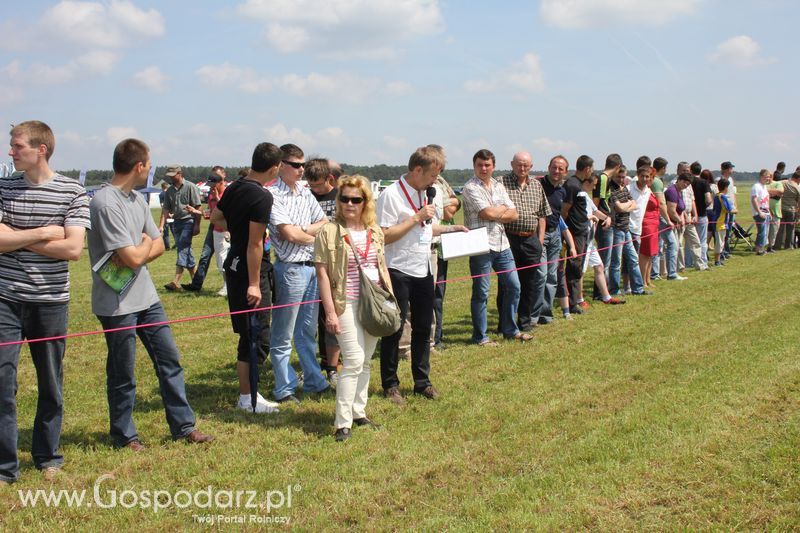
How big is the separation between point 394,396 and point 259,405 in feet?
3.58

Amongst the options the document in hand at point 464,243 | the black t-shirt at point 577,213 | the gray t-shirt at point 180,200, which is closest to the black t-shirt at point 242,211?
the document in hand at point 464,243

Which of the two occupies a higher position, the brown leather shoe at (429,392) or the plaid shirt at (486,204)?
the plaid shirt at (486,204)

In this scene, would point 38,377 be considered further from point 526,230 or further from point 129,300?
point 526,230

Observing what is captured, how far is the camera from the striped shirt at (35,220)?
3887 millimetres

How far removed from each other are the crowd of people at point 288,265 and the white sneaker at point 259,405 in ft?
0.05

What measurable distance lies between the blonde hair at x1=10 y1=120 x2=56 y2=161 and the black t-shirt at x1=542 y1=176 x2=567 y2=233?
600cm

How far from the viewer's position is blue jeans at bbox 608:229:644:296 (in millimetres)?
10633

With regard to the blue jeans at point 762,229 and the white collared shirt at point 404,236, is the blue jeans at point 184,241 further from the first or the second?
the blue jeans at point 762,229

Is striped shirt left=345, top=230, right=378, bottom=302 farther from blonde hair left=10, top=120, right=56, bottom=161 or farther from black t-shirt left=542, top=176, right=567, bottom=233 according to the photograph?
black t-shirt left=542, top=176, right=567, bottom=233

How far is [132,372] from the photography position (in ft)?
14.8

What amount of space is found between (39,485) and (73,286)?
9842 millimetres

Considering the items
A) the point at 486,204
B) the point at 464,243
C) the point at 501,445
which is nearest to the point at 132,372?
the point at 501,445

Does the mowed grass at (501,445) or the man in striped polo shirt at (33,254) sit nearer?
the mowed grass at (501,445)

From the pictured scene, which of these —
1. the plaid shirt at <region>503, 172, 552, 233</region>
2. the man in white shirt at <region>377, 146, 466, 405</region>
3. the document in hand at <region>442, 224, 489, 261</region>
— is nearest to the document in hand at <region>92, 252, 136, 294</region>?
the man in white shirt at <region>377, 146, 466, 405</region>
